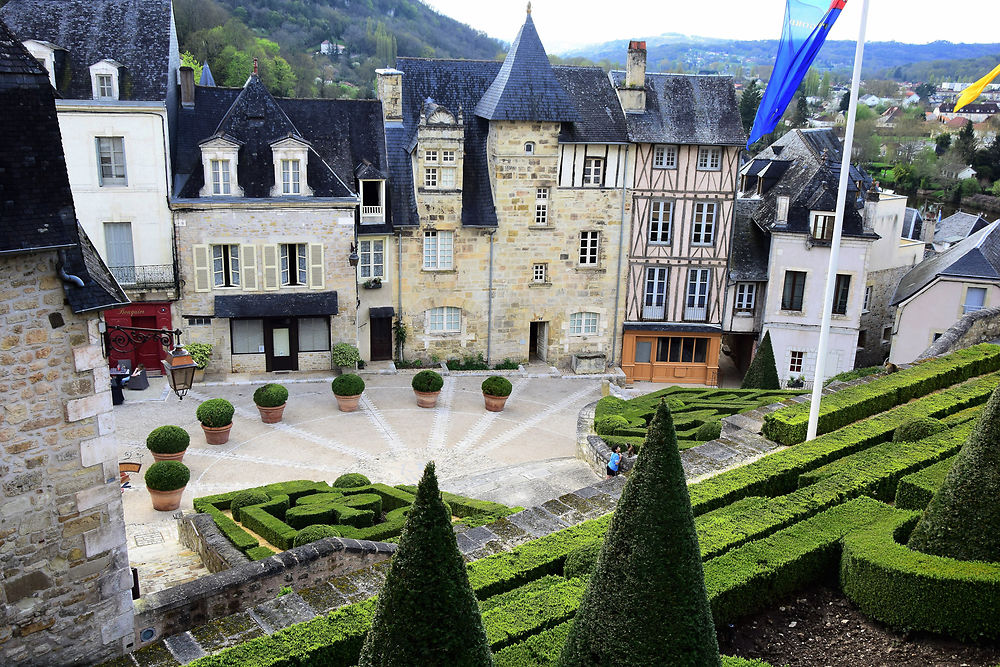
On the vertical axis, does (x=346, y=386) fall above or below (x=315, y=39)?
below

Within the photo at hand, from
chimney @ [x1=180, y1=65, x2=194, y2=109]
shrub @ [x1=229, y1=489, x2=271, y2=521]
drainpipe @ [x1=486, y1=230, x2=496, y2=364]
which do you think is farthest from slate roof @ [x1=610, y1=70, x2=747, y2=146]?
shrub @ [x1=229, y1=489, x2=271, y2=521]

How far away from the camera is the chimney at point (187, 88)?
88.9ft

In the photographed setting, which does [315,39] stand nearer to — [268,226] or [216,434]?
[268,226]

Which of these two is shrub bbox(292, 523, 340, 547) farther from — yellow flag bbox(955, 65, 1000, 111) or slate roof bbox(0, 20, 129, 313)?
yellow flag bbox(955, 65, 1000, 111)

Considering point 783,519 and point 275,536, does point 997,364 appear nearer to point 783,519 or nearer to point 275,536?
point 783,519

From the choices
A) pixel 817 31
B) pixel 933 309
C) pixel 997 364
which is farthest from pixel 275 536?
pixel 933 309

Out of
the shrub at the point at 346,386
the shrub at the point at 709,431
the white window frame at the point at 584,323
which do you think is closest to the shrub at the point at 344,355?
the shrub at the point at 346,386

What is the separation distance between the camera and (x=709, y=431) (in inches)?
773

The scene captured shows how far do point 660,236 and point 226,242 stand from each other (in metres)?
14.8

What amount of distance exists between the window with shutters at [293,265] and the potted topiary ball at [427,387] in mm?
5254

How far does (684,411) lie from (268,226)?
45.4ft

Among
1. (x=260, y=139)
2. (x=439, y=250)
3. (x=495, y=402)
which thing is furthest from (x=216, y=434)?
(x=439, y=250)

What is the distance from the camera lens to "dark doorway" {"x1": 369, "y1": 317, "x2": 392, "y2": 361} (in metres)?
29.7

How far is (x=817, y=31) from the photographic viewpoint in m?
14.4
